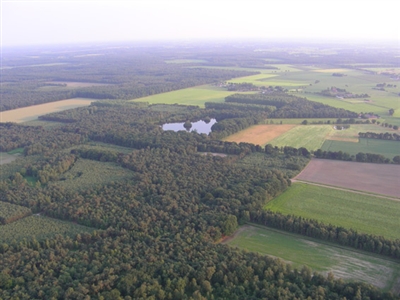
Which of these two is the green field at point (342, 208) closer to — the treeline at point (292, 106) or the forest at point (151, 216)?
the forest at point (151, 216)

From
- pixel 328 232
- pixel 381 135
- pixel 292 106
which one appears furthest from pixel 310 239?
pixel 292 106

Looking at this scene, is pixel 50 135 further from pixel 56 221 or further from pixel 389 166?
pixel 389 166

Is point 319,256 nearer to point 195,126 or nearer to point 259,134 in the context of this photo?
point 259,134

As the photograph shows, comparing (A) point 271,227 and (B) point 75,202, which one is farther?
(B) point 75,202

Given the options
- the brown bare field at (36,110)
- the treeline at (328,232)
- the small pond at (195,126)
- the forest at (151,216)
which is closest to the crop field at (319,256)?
the treeline at (328,232)

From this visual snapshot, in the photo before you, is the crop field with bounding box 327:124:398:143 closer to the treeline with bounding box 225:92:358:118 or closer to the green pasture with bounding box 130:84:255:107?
the treeline with bounding box 225:92:358:118

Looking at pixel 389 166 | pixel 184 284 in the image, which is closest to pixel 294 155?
pixel 389 166
